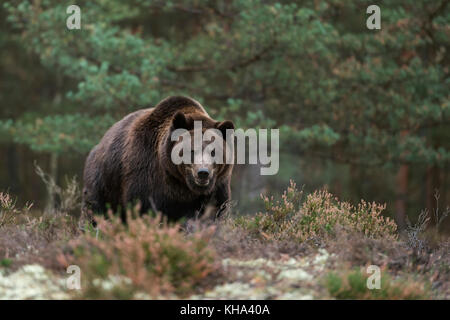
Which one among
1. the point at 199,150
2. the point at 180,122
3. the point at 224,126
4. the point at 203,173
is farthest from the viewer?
the point at 224,126

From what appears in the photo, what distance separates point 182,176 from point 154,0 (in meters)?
9.48

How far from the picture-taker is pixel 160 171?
6734 mm

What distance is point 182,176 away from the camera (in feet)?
21.4

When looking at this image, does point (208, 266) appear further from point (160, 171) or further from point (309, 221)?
point (309, 221)

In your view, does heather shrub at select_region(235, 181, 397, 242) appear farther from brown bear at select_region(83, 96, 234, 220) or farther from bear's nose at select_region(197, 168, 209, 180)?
bear's nose at select_region(197, 168, 209, 180)

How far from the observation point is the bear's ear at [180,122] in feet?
21.3

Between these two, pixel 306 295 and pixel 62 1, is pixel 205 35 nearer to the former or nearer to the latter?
pixel 62 1

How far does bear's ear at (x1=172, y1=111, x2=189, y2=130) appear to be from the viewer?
21.3 feet

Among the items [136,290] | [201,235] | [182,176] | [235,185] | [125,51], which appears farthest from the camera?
[235,185]

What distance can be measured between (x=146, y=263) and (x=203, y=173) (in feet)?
5.26

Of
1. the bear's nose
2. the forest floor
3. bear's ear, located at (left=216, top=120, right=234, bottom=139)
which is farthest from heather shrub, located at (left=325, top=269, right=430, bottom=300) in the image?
bear's ear, located at (left=216, top=120, right=234, bottom=139)

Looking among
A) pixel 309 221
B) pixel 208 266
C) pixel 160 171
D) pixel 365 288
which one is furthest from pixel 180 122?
pixel 365 288

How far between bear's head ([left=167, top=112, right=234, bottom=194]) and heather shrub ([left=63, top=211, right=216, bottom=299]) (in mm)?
1390
